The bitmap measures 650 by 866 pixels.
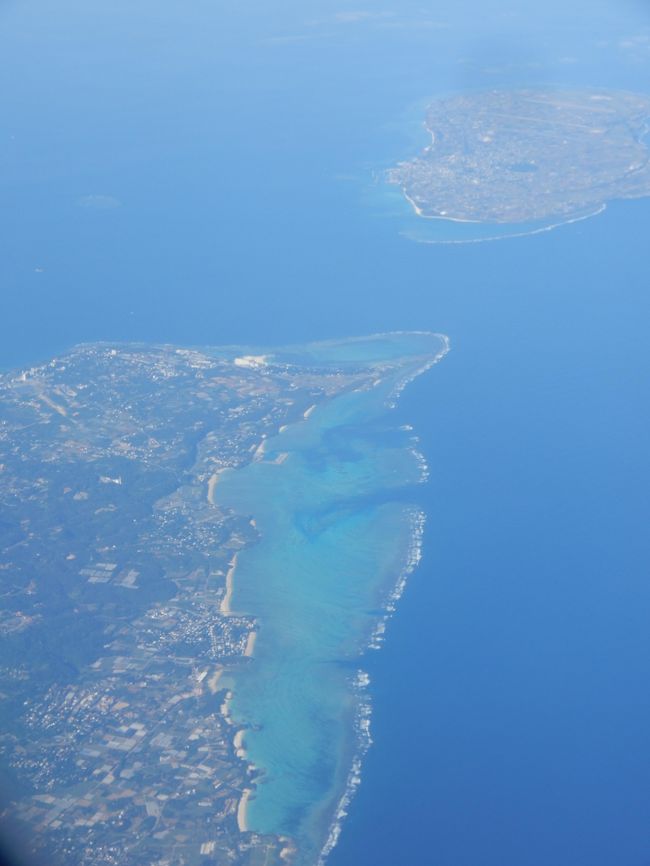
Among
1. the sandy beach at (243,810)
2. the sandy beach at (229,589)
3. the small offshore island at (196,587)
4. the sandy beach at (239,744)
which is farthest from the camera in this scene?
the sandy beach at (229,589)

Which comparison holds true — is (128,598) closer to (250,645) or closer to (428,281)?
(250,645)

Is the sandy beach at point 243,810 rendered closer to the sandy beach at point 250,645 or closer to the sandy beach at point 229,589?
the sandy beach at point 250,645

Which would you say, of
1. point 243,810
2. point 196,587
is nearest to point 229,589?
point 196,587

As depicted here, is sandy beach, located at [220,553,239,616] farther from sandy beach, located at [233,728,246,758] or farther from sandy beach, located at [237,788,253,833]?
sandy beach, located at [237,788,253,833]

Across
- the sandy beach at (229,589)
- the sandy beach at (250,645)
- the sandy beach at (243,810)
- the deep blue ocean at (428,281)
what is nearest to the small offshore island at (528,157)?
the deep blue ocean at (428,281)

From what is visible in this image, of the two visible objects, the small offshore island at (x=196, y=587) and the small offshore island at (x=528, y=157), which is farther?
the small offshore island at (x=528, y=157)

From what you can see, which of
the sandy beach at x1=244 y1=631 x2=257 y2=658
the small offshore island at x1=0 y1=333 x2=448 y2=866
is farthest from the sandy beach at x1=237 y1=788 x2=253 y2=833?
the sandy beach at x1=244 y1=631 x2=257 y2=658

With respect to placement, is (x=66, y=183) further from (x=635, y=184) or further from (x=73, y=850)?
(x=73, y=850)

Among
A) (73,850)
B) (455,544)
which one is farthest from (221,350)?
(73,850)
